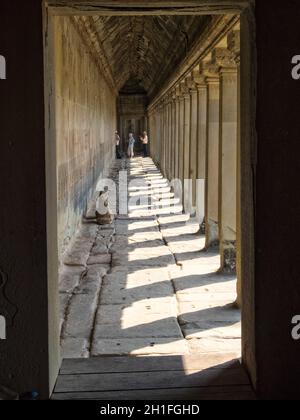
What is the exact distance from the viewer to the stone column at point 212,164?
10.5 metres

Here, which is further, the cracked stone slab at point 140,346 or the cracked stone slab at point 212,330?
the cracked stone slab at point 212,330

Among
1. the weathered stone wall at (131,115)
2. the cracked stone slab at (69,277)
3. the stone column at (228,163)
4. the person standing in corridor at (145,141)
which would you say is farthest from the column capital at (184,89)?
the weathered stone wall at (131,115)

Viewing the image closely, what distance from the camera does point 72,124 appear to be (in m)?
11.8

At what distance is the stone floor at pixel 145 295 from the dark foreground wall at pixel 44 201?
1.03 metres

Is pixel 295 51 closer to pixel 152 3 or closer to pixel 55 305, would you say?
pixel 152 3

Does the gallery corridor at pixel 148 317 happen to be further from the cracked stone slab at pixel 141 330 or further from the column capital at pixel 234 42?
the column capital at pixel 234 42

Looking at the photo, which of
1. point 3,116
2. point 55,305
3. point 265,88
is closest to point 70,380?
point 55,305

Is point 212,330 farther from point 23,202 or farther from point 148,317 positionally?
point 23,202

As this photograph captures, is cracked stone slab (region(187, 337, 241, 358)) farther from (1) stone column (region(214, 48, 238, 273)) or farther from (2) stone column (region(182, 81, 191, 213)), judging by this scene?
(2) stone column (region(182, 81, 191, 213))

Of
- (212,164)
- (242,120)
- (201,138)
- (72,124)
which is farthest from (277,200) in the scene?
(201,138)

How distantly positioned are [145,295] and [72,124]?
4.74 m

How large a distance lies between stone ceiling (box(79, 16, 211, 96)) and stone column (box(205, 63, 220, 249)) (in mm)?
1004

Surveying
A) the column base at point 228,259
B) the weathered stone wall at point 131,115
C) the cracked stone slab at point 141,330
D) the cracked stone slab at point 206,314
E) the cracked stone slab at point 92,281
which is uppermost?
the weathered stone wall at point 131,115

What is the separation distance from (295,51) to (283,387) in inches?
86.2
